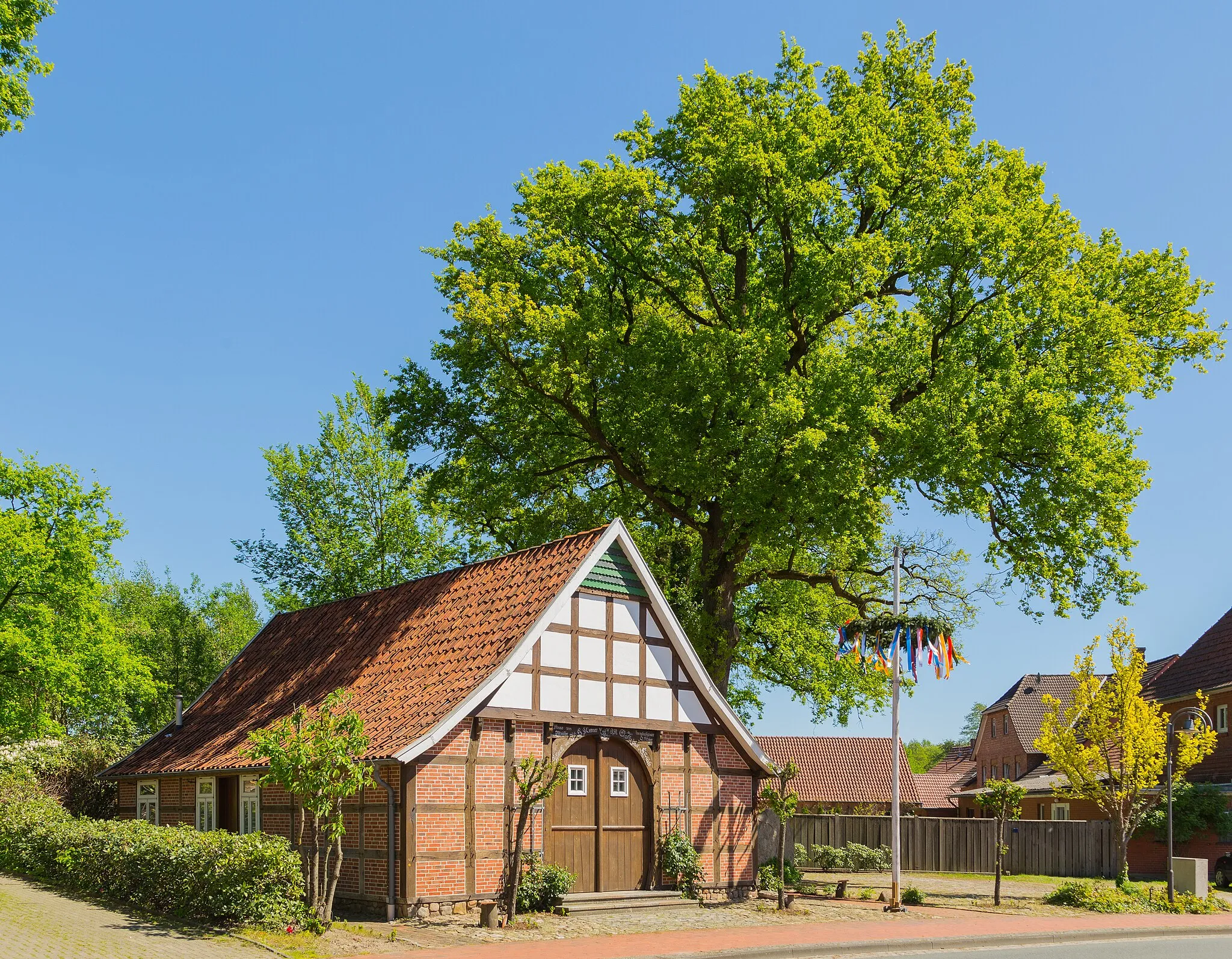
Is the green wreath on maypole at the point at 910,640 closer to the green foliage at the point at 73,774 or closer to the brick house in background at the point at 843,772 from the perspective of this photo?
the green foliage at the point at 73,774

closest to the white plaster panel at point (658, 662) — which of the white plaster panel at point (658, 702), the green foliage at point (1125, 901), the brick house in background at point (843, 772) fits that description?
the white plaster panel at point (658, 702)

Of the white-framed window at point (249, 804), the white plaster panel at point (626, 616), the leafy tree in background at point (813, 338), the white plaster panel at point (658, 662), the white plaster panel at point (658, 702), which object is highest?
the leafy tree in background at point (813, 338)

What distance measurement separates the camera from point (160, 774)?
25766mm

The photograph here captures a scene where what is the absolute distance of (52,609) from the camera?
37406mm

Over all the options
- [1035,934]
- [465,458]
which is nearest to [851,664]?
[465,458]

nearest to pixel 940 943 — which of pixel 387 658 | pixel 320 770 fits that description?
pixel 320 770

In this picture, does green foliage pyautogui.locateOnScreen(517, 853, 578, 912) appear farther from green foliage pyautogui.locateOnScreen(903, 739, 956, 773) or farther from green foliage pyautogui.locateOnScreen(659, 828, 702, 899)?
green foliage pyautogui.locateOnScreen(903, 739, 956, 773)

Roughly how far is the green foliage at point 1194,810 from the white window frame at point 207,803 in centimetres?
2688

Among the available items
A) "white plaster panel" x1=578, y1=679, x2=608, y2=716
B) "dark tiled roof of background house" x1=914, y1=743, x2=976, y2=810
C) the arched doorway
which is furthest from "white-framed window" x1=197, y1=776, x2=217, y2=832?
"dark tiled roof of background house" x1=914, y1=743, x2=976, y2=810

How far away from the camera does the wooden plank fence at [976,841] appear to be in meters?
37.5

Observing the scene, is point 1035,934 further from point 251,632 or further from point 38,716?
point 251,632

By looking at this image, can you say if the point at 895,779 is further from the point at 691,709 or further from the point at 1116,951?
the point at 1116,951

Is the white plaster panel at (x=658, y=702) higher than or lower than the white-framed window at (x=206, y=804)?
higher

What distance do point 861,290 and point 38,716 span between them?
27405 mm
